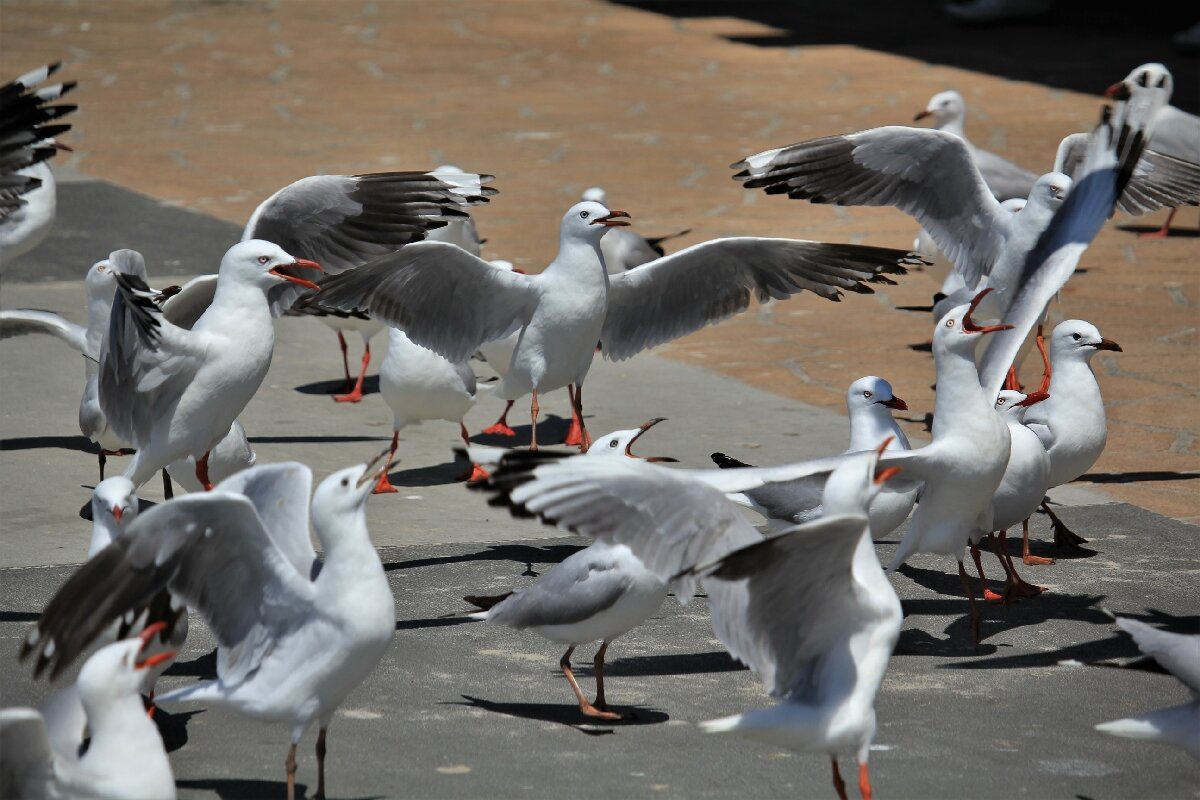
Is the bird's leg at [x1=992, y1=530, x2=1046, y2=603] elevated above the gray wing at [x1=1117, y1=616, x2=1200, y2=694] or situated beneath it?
situated beneath

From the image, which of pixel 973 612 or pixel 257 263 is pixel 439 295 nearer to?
pixel 257 263

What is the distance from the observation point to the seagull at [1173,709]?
14.5ft


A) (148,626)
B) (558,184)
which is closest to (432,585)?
(148,626)

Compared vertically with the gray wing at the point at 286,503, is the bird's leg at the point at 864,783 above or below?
below

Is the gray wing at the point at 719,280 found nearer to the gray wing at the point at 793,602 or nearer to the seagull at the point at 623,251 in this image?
the seagull at the point at 623,251

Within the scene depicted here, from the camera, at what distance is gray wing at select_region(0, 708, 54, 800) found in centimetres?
382

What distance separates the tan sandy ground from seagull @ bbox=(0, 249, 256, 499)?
307 cm

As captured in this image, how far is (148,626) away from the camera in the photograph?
177 inches

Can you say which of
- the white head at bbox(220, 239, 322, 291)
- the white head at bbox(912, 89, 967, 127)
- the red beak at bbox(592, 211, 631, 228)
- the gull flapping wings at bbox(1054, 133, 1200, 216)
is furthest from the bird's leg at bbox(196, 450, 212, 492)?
the white head at bbox(912, 89, 967, 127)

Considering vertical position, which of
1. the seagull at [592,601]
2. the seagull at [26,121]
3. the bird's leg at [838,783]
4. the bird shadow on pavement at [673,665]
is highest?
the seagull at [26,121]

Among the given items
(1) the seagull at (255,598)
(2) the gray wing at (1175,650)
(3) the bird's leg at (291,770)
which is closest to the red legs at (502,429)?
(1) the seagull at (255,598)

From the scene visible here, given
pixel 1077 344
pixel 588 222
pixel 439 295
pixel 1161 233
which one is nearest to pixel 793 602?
pixel 1077 344

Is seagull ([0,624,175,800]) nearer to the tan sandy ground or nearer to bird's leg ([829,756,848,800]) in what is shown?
bird's leg ([829,756,848,800])

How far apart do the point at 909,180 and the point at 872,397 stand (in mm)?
2608
